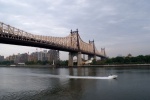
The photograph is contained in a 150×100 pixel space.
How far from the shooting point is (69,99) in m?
15.9

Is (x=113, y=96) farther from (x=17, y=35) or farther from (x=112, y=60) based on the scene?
(x=112, y=60)

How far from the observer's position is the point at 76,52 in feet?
242

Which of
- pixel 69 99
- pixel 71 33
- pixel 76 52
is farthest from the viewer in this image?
pixel 71 33

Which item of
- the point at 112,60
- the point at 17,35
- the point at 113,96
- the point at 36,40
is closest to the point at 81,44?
the point at 112,60

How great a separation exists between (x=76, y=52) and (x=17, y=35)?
121 feet

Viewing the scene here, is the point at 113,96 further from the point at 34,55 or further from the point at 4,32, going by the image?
the point at 34,55

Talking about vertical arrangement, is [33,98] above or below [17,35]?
below

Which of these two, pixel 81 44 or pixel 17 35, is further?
pixel 81 44

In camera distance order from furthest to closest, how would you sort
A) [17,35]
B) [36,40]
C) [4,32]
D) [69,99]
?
[36,40] → [17,35] → [4,32] → [69,99]

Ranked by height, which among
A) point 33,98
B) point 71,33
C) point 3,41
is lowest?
point 33,98

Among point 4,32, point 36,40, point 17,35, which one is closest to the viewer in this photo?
point 4,32

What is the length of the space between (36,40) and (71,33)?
117 feet

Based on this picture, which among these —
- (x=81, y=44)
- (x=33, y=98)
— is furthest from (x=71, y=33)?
(x=33, y=98)

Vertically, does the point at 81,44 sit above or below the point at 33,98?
above
